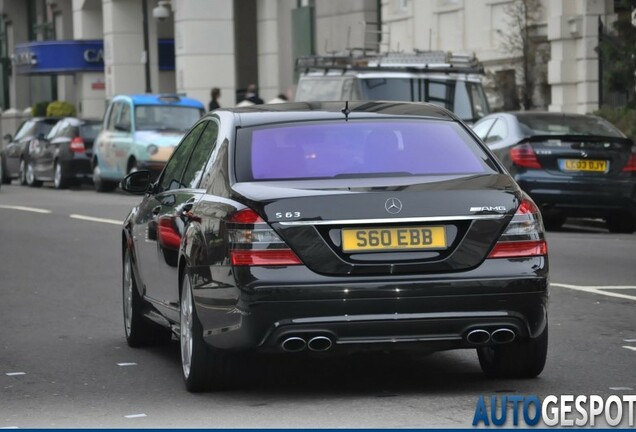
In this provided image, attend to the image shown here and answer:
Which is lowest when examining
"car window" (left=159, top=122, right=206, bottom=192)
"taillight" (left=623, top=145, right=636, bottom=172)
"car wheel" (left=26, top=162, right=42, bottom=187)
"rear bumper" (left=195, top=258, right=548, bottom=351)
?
"car wheel" (left=26, top=162, right=42, bottom=187)

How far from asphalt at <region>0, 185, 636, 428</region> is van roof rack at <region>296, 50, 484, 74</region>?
1130 cm

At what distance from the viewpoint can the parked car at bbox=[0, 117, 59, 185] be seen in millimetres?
40844

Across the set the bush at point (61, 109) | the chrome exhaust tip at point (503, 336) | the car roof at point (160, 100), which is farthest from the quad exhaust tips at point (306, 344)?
the bush at point (61, 109)

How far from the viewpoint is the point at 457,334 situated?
8.09 meters

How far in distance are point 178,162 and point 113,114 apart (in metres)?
23.6

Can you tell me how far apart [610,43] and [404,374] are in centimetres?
1953

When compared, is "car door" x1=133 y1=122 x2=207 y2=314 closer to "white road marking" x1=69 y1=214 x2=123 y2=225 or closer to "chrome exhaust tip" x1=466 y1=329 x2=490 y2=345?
"chrome exhaust tip" x1=466 y1=329 x2=490 y2=345

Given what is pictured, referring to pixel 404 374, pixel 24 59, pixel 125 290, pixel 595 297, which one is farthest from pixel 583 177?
pixel 24 59

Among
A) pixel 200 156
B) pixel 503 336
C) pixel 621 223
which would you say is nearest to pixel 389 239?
pixel 503 336

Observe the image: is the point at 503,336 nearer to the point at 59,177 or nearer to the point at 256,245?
the point at 256,245

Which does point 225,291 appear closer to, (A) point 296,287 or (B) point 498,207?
(A) point 296,287

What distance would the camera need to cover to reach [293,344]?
316 inches

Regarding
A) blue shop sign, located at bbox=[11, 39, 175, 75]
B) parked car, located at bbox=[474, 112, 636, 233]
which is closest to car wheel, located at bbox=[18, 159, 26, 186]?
blue shop sign, located at bbox=[11, 39, 175, 75]

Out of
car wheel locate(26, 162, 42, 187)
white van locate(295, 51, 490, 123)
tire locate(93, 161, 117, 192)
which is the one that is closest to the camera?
white van locate(295, 51, 490, 123)
